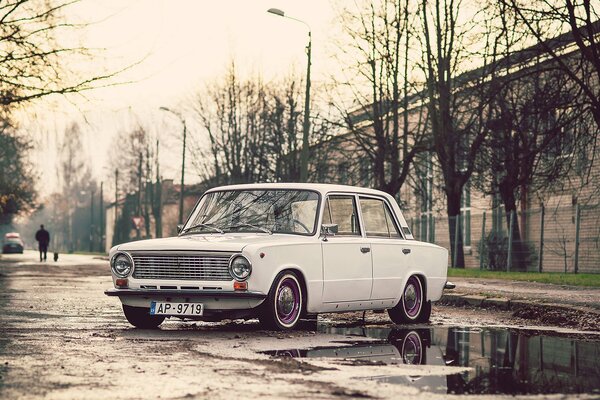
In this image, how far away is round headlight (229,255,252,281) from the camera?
10930 millimetres

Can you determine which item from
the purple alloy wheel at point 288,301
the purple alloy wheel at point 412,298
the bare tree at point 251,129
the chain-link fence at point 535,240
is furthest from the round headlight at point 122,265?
the bare tree at point 251,129

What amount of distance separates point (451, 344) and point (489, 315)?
16.5ft

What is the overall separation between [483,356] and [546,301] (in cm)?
696

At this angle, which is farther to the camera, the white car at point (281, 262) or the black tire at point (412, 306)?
the black tire at point (412, 306)

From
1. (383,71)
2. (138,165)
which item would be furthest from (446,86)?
(138,165)

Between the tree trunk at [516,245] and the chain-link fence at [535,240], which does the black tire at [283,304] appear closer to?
the chain-link fence at [535,240]

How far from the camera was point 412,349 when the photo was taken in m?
9.60

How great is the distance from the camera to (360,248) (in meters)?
12.5

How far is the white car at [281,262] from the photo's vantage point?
1107cm

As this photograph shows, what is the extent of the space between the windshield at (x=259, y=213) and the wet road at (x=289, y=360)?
1.17 m

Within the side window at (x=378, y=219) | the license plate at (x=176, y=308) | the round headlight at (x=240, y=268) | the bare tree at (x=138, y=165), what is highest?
the bare tree at (x=138, y=165)

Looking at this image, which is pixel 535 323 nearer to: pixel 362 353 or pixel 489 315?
pixel 489 315

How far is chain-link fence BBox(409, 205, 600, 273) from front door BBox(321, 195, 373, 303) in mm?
19050

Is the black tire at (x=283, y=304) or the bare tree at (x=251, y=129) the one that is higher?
the bare tree at (x=251, y=129)
